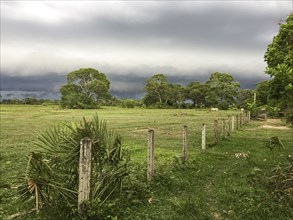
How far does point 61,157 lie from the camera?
7797 mm

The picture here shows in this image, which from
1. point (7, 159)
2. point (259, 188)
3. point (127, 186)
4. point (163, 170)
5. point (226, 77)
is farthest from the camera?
point (226, 77)

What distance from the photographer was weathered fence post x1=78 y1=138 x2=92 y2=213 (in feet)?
23.5

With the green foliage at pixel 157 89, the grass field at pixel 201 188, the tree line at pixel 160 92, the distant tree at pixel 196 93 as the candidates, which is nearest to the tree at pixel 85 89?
the tree line at pixel 160 92

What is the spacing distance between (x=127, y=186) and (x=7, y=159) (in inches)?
351

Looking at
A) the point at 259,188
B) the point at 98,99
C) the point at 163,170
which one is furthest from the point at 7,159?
the point at 98,99

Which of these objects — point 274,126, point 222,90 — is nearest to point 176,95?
point 222,90

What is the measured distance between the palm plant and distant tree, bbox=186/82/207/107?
312 ft

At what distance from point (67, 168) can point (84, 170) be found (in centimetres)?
93

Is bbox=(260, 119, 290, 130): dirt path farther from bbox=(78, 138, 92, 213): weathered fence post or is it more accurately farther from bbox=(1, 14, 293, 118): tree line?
bbox=(1, 14, 293, 118): tree line

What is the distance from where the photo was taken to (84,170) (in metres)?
7.19

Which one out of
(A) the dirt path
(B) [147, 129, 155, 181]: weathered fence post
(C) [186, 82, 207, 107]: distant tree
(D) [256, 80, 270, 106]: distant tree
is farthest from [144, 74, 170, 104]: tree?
(B) [147, 129, 155, 181]: weathered fence post

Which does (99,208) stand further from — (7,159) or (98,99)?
(98,99)

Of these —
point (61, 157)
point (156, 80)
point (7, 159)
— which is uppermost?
point (156, 80)

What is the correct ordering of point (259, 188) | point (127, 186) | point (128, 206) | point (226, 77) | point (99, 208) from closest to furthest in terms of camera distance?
point (99, 208) < point (128, 206) < point (127, 186) < point (259, 188) < point (226, 77)
